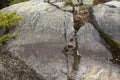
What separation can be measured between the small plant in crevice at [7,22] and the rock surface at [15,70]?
0.70 meters

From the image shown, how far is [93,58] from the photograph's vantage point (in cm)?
716

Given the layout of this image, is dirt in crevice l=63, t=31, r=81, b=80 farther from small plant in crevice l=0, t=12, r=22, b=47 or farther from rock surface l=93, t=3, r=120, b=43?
small plant in crevice l=0, t=12, r=22, b=47

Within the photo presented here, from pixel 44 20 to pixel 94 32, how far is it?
5.59 feet

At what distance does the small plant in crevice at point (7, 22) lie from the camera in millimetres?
7845

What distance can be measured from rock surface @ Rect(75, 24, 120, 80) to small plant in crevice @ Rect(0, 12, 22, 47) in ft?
7.00

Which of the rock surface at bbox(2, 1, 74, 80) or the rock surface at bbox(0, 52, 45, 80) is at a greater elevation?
the rock surface at bbox(2, 1, 74, 80)

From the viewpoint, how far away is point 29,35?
7.99m

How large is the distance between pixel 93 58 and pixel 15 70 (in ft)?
7.29

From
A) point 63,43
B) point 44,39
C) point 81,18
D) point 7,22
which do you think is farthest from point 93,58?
point 7,22

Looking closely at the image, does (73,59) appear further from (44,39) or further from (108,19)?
(108,19)

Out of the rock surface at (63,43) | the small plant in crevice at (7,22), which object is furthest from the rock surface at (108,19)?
the small plant in crevice at (7,22)

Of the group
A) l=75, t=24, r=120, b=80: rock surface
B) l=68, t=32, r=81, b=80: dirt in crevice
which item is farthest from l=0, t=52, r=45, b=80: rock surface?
l=75, t=24, r=120, b=80: rock surface

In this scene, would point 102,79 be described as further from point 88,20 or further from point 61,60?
point 88,20

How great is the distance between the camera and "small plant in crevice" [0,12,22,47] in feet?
25.7
